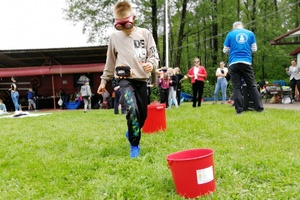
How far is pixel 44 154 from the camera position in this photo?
4.50m

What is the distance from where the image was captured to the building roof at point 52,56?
1678 cm

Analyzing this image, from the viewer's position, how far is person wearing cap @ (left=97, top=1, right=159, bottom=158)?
3.73 metres

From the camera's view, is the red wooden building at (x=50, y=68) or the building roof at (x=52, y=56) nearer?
the building roof at (x=52, y=56)

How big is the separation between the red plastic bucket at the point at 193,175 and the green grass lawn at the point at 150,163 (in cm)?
11

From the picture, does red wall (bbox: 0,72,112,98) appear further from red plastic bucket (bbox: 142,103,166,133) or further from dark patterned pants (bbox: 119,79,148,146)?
dark patterned pants (bbox: 119,79,148,146)

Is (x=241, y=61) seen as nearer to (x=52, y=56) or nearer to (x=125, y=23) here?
(x=125, y=23)

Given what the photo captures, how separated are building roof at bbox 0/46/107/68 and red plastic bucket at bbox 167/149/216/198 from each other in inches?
560

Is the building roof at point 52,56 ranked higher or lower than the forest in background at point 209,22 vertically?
lower

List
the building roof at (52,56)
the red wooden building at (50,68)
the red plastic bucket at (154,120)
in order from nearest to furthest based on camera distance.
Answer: the red plastic bucket at (154,120) < the building roof at (52,56) < the red wooden building at (50,68)

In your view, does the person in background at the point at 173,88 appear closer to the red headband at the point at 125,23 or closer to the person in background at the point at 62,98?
the red headband at the point at 125,23

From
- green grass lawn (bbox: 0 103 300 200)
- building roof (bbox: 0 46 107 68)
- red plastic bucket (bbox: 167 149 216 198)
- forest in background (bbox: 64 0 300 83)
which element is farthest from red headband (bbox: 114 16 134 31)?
forest in background (bbox: 64 0 300 83)

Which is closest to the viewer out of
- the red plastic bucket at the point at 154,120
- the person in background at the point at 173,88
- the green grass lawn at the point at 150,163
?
the green grass lawn at the point at 150,163

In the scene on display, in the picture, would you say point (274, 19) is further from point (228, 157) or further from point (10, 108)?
point (228, 157)

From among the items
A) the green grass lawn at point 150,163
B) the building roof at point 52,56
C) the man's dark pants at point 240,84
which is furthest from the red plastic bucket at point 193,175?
the building roof at point 52,56
